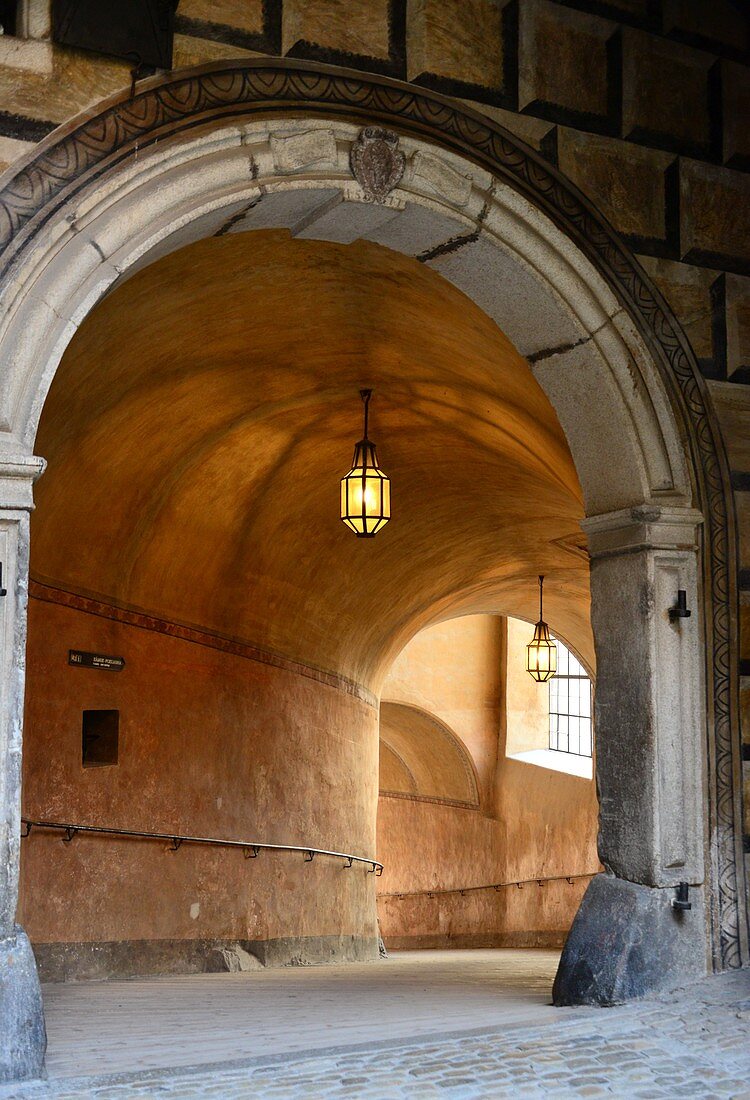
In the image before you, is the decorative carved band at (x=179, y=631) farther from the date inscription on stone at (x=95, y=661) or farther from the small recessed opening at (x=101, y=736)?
the small recessed opening at (x=101, y=736)

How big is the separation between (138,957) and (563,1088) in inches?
201

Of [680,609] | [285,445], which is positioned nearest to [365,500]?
[285,445]

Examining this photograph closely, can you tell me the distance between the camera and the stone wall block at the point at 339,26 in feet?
16.9

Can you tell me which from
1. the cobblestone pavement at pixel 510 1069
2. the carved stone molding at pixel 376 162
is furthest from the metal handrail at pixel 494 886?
the carved stone molding at pixel 376 162

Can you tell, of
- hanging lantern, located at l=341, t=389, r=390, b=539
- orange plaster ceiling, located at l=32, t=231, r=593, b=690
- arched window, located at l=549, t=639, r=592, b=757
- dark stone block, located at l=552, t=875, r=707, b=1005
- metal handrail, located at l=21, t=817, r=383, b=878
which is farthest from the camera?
arched window, located at l=549, t=639, r=592, b=757

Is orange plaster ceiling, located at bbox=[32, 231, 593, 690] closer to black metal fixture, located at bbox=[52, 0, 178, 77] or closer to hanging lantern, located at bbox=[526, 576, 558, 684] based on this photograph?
black metal fixture, located at bbox=[52, 0, 178, 77]

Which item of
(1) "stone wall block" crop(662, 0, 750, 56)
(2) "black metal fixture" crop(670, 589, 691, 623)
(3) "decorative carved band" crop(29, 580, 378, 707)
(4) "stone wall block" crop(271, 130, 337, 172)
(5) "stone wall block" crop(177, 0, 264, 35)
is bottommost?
(2) "black metal fixture" crop(670, 589, 691, 623)

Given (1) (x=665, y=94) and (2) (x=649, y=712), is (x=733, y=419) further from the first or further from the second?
(1) (x=665, y=94)

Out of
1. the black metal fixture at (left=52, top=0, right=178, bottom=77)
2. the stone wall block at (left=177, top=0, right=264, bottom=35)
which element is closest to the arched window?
the stone wall block at (left=177, top=0, right=264, bottom=35)

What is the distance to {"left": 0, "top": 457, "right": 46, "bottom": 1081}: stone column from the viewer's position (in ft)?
12.9

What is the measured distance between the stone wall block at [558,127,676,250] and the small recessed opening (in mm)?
4732

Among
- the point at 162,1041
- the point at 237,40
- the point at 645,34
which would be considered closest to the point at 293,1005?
the point at 162,1041

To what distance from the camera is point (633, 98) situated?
6082 mm

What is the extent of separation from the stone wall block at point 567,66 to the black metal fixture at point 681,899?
337cm
